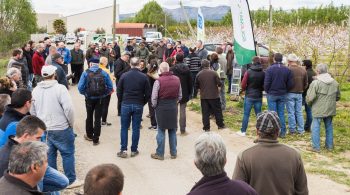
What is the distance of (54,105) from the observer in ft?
20.4

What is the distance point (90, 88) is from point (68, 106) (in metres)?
2.25

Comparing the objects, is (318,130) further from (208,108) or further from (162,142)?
(162,142)

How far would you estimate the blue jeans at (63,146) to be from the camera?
6238 millimetres

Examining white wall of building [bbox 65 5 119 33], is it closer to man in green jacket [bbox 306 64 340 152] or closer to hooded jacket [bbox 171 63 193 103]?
hooded jacket [bbox 171 63 193 103]

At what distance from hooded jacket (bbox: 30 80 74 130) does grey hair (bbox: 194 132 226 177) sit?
11.1ft

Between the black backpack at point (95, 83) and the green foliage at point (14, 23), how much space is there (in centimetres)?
3115

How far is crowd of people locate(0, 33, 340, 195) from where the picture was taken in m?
3.08

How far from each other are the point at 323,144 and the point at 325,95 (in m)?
1.27

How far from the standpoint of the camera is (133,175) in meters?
7.27

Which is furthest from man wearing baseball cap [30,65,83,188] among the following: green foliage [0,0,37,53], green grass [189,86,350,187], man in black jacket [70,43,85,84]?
green foliage [0,0,37,53]

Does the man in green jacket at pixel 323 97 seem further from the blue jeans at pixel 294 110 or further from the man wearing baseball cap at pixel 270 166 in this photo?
the man wearing baseball cap at pixel 270 166

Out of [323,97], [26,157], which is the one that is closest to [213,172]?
[26,157]

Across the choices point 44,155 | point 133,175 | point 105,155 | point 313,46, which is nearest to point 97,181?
point 44,155

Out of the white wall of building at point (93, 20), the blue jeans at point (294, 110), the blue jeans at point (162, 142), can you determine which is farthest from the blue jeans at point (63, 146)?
the white wall of building at point (93, 20)
